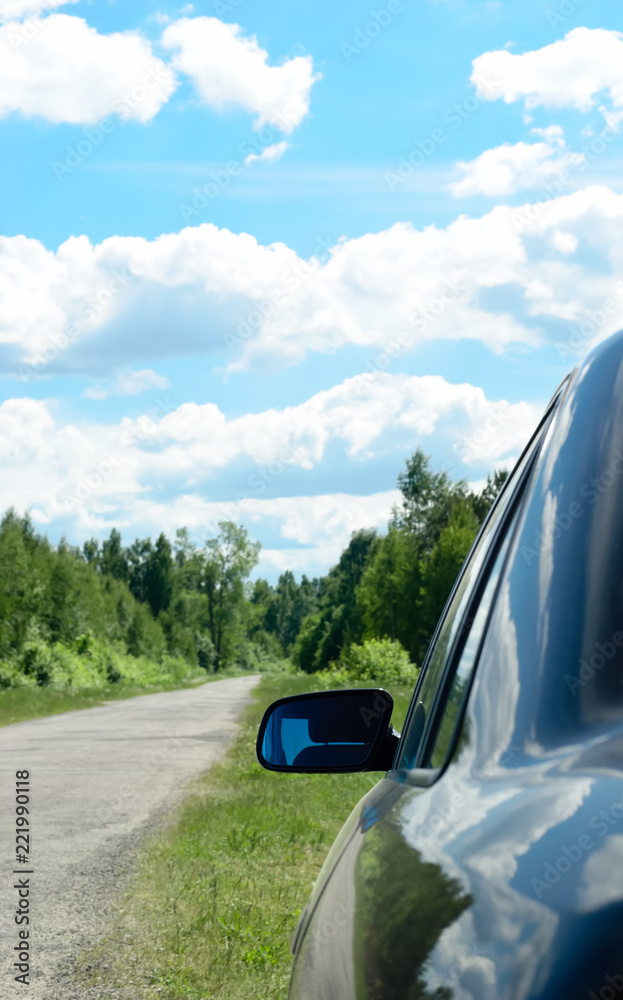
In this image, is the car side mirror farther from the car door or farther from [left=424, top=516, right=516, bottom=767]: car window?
[left=424, top=516, right=516, bottom=767]: car window

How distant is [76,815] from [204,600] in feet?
319

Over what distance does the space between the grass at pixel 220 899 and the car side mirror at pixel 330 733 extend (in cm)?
302

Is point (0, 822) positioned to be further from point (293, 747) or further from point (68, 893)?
point (293, 747)

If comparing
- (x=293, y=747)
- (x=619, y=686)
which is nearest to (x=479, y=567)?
(x=619, y=686)

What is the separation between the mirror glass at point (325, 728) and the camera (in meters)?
2.19

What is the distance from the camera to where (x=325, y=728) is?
7.44ft

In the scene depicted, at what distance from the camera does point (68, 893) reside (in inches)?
265

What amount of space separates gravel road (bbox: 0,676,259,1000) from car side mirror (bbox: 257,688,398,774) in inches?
121

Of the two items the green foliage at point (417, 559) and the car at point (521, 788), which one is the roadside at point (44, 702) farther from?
the green foliage at point (417, 559)

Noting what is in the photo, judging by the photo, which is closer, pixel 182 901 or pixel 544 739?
pixel 544 739

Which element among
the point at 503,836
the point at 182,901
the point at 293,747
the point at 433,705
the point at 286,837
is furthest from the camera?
the point at 286,837

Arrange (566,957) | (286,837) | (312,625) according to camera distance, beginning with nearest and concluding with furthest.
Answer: (566,957) < (286,837) < (312,625)

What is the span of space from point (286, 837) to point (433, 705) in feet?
25.5

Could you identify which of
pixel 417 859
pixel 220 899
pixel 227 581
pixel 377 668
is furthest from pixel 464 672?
pixel 227 581
